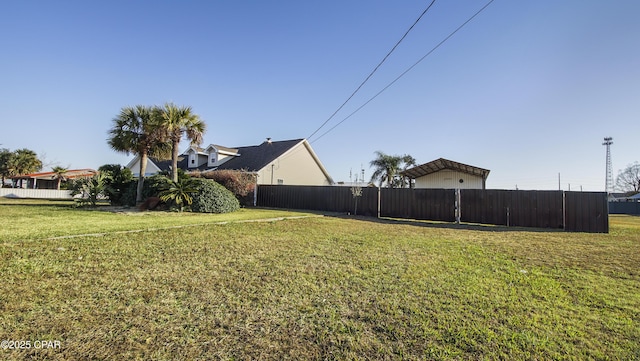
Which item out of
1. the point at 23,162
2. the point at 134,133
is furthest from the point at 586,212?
the point at 23,162

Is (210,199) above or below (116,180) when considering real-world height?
below

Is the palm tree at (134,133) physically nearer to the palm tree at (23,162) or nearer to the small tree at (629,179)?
the palm tree at (23,162)

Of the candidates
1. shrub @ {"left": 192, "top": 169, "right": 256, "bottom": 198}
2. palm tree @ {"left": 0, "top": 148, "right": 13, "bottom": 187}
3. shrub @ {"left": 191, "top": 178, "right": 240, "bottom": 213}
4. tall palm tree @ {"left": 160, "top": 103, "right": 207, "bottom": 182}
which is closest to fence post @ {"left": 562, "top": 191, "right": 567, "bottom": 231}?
shrub @ {"left": 191, "top": 178, "right": 240, "bottom": 213}

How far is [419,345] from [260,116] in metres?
17.9

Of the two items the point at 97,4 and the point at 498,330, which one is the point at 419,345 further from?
the point at 97,4

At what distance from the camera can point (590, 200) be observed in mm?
10312

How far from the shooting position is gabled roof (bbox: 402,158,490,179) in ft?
59.3

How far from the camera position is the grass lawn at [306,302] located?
7.23 ft

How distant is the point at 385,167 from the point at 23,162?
4030cm

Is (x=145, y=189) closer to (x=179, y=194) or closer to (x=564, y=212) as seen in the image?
(x=179, y=194)

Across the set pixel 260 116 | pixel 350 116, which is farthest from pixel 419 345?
pixel 260 116

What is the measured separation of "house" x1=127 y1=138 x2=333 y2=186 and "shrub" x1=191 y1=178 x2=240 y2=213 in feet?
19.6

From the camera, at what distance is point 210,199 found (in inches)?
521

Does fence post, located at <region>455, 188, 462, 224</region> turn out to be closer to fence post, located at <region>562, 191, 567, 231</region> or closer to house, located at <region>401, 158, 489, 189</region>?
fence post, located at <region>562, 191, 567, 231</region>
